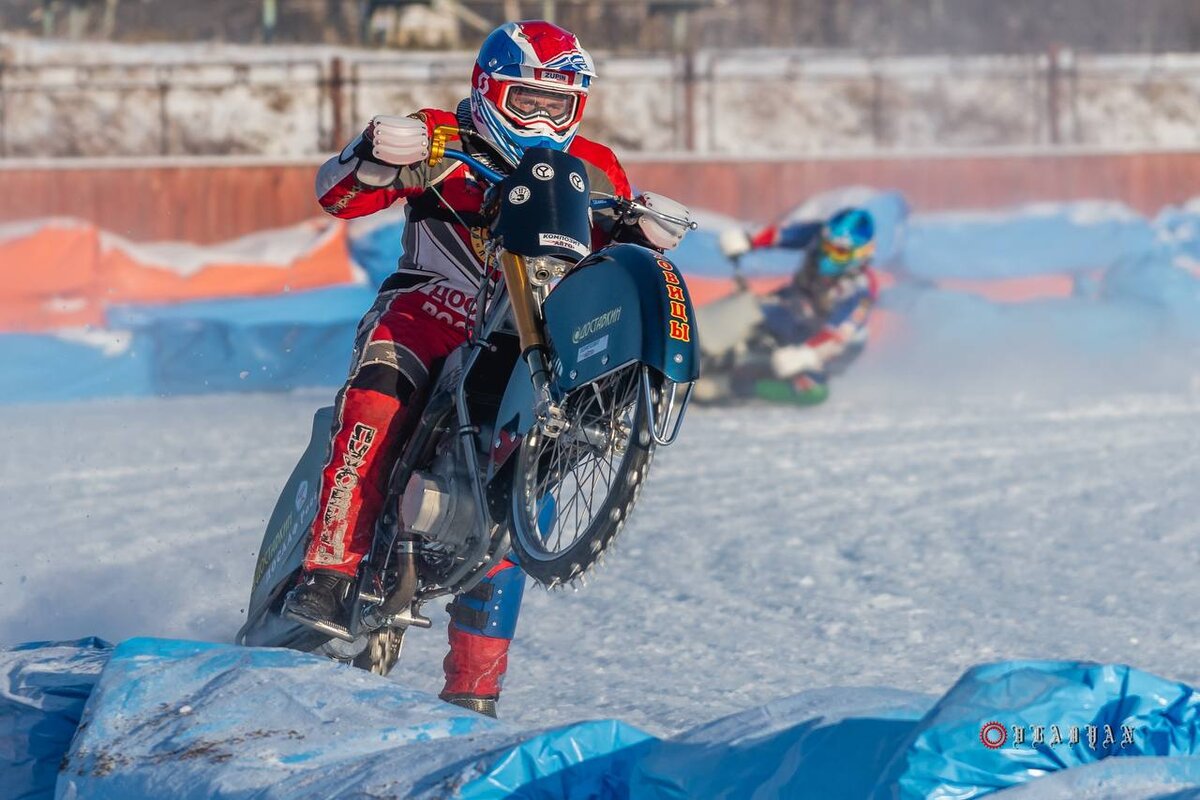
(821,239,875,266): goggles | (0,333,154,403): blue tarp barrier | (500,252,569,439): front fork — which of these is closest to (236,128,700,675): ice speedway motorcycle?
(500,252,569,439): front fork

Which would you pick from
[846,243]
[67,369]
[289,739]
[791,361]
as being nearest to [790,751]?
[289,739]

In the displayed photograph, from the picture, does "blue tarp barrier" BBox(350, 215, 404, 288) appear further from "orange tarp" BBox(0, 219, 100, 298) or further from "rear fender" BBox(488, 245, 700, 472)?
"rear fender" BBox(488, 245, 700, 472)

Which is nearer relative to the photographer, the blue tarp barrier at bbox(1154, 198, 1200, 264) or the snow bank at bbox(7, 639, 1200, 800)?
the snow bank at bbox(7, 639, 1200, 800)

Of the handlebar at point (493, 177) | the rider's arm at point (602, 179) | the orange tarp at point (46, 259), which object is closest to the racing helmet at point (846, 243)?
the orange tarp at point (46, 259)

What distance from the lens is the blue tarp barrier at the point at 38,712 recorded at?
10.3ft

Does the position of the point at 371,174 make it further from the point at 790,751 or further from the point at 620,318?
the point at 790,751

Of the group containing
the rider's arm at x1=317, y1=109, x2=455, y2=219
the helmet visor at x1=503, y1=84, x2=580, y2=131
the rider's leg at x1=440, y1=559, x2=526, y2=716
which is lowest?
the rider's leg at x1=440, y1=559, x2=526, y2=716

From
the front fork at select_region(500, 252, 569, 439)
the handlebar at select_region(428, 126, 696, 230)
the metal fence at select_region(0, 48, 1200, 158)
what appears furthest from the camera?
Answer: the metal fence at select_region(0, 48, 1200, 158)

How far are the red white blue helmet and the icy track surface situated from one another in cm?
151

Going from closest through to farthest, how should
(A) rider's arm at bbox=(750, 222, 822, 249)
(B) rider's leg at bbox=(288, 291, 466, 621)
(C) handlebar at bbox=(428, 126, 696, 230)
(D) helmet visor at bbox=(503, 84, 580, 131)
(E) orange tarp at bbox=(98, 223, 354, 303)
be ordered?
(C) handlebar at bbox=(428, 126, 696, 230) < (D) helmet visor at bbox=(503, 84, 580, 131) < (B) rider's leg at bbox=(288, 291, 466, 621) < (A) rider's arm at bbox=(750, 222, 822, 249) < (E) orange tarp at bbox=(98, 223, 354, 303)

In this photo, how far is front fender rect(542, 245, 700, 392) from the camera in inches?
126

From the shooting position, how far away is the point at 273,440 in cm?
919

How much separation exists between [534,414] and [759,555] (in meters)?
2.75

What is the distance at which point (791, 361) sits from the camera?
35.2 feet
